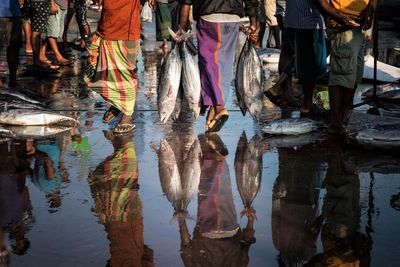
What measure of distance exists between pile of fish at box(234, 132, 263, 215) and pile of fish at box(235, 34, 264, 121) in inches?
13.0

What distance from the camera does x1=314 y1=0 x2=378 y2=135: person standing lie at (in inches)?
216

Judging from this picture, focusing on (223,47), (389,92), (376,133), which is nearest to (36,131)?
(223,47)

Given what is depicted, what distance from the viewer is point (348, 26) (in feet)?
18.1

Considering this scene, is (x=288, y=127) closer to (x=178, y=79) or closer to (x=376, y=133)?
(x=376, y=133)

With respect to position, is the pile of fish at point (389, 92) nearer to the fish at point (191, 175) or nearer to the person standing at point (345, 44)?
the person standing at point (345, 44)

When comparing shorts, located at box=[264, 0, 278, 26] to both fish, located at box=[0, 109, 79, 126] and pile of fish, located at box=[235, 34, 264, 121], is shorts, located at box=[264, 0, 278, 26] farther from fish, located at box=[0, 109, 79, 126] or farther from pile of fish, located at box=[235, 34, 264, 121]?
fish, located at box=[0, 109, 79, 126]

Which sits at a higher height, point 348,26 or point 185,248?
point 348,26

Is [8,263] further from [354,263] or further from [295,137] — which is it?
[295,137]

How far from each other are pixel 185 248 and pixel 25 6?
859 cm

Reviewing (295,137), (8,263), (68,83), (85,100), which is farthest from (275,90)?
(8,263)

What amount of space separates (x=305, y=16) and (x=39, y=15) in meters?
5.34

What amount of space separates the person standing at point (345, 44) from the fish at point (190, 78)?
4.28ft

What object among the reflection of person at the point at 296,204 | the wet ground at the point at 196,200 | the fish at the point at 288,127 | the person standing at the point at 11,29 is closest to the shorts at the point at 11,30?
the person standing at the point at 11,29

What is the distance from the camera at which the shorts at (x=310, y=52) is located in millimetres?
6449
